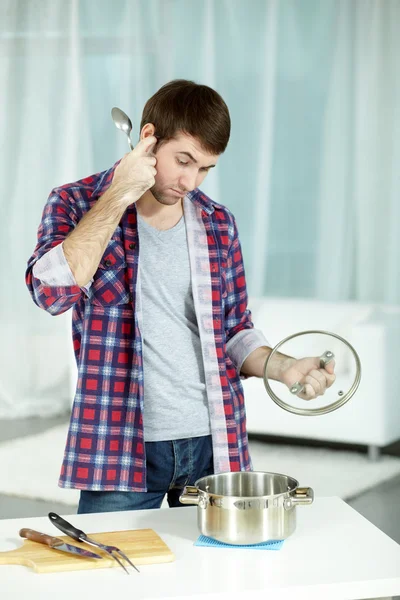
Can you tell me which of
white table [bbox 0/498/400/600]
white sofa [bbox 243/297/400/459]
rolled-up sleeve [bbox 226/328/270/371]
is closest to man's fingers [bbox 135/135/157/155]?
rolled-up sleeve [bbox 226/328/270/371]

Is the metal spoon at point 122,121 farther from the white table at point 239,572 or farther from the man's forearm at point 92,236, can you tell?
the white table at point 239,572

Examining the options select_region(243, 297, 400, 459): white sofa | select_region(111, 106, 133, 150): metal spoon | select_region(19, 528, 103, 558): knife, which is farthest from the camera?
select_region(243, 297, 400, 459): white sofa

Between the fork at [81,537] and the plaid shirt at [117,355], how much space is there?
0.28 m

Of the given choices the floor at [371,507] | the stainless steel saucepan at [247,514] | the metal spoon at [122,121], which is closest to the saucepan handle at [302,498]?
the stainless steel saucepan at [247,514]

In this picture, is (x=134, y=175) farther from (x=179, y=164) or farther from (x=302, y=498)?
(x=302, y=498)

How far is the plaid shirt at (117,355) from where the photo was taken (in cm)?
190

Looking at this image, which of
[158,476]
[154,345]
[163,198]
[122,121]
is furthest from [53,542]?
[122,121]

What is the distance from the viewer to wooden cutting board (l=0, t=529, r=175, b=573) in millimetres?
1476

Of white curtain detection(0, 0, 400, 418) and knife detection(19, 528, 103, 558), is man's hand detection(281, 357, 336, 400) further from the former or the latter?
white curtain detection(0, 0, 400, 418)

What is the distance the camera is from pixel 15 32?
599 cm

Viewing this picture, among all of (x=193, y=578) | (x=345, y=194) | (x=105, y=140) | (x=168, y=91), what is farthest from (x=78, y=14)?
(x=193, y=578)

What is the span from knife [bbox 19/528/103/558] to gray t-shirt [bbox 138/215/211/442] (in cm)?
41

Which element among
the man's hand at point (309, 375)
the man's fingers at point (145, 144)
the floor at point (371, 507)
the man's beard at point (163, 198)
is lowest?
the floor at point (371, 507)

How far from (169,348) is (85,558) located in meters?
0.57
